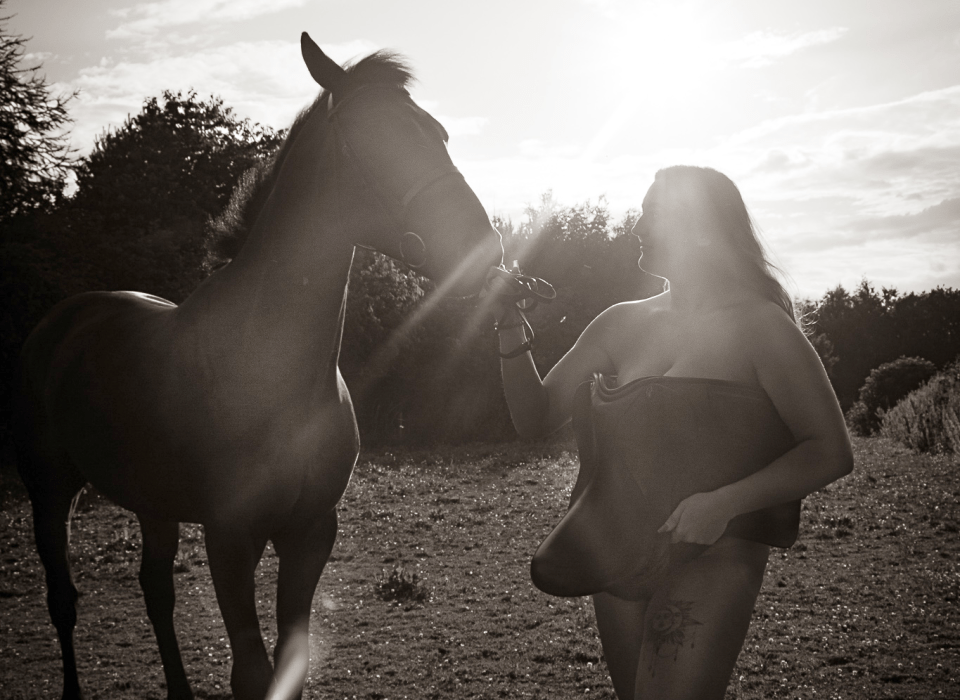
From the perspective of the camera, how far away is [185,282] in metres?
16.3

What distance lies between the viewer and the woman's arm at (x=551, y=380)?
243cm

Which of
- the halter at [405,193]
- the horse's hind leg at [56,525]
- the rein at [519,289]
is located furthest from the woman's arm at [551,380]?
the horse's hind leg at [56,525]

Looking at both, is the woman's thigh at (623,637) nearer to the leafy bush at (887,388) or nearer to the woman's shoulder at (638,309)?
the woman's shoulder at (638,309)

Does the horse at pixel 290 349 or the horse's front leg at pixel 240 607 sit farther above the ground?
the horse at pixel 290 349

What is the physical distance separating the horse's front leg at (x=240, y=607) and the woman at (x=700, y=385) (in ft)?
3.67

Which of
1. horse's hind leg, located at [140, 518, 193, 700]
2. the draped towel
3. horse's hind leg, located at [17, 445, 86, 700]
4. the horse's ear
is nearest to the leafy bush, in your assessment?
horse's hind leg, located at [140, 518, 193, 700]

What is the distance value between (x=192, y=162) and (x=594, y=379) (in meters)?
25.4

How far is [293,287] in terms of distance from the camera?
2.67 meters

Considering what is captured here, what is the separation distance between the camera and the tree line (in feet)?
50.8

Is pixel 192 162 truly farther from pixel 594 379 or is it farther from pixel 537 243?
pixel 594 379

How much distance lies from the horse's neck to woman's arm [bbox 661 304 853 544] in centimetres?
143

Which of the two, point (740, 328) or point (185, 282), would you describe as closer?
point (740, 328)

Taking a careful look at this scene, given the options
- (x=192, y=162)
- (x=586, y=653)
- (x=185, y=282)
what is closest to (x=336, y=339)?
(x=586, y=653)

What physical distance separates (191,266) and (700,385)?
55.1 feet
